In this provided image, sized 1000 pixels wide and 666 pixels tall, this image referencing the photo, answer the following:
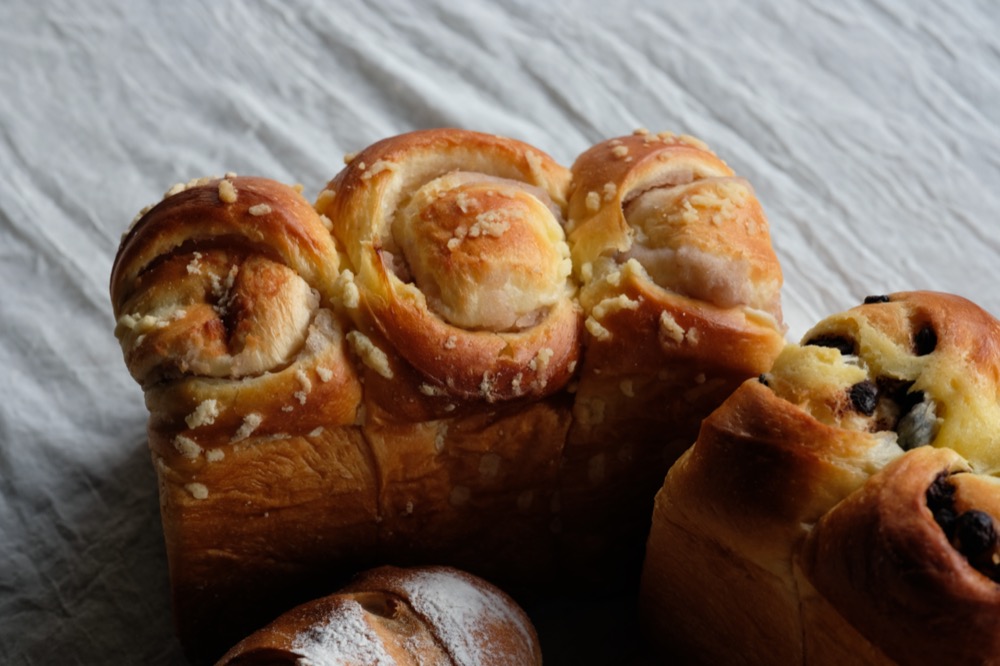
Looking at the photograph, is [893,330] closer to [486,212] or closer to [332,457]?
[486,212]

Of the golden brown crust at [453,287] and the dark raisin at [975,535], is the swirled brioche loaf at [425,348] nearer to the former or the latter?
the golden brown crust at [453,287]

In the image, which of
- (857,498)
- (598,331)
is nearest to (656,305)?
(598,331)

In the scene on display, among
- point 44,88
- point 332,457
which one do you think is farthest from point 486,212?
point 44,88

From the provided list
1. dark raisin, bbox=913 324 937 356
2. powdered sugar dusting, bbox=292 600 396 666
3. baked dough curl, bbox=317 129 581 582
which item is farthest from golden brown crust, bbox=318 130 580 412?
dark raisin, bbox=913 324 937 356

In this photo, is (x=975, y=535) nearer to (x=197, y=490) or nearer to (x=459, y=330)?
(x=459, y=330)

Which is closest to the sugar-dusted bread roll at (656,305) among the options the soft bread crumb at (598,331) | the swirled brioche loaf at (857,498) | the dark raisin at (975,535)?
the soft bread crumb at (598,331)

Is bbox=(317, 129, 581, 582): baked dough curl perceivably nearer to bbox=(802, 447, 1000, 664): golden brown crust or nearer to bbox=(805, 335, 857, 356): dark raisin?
bbox=(805, 335, 857, 356): dark raisin
